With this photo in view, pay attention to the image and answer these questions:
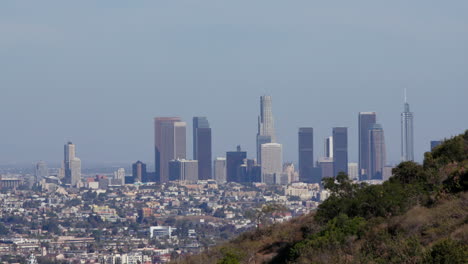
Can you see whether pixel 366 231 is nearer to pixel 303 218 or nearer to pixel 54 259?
pixel 303 218

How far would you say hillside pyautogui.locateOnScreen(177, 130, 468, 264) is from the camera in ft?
48.6

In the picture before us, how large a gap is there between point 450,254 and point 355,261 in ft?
8.48

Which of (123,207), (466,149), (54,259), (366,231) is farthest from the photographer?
(123,207)

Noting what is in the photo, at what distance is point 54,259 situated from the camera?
82.2 m

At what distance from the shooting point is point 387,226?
17.9 meters

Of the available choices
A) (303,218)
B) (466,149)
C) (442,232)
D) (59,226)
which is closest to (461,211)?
(442,232)

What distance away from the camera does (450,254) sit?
503 inches

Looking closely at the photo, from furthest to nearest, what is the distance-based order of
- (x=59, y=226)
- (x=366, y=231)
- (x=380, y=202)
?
1. (x=59, y=226)
2. (x=380, y=202)
3. (x=366, y=231)

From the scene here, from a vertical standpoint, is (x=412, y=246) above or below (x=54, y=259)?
above

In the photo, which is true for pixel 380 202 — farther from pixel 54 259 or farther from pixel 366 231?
pixel 54 259

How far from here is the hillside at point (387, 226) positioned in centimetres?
1481

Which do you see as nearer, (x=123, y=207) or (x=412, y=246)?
(x=412, y=246)

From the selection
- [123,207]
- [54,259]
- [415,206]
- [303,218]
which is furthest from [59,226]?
[415,206]

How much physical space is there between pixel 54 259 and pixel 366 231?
66.2 metres
